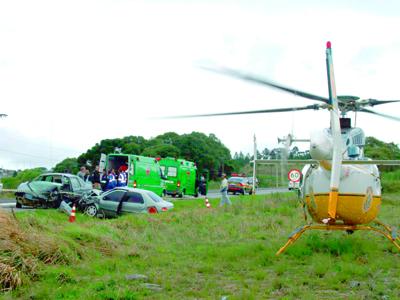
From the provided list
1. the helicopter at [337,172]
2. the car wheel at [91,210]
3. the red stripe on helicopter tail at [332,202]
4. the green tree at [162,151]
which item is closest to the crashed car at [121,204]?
the car wheel at [91,210]

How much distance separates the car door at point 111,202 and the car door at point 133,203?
0.75 feet

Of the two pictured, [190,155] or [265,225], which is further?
[190,155]

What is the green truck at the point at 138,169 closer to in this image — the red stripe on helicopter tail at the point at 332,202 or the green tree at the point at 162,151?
the red stripe on helicopter tail at the point at 332,202

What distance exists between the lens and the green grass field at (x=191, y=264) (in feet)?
29.9

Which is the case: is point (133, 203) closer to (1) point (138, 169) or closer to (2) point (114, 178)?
(2) point (114, 178)

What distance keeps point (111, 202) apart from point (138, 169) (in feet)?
47.4

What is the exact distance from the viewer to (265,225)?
1722 centimetres

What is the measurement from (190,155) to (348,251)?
65049 millimetres

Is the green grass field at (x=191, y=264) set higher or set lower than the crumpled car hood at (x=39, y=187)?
lower

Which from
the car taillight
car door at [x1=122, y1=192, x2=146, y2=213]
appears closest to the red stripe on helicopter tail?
the car taillight

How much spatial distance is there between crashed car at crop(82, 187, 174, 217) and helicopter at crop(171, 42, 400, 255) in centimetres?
971

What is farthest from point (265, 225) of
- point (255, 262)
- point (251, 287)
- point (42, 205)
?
point (42, 205)

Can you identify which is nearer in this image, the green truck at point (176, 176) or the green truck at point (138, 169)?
the green truck at point (138, 169)

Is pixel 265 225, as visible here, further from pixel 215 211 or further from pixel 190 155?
pixel 190 155
